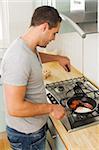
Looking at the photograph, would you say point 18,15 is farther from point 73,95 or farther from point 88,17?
point 73,95

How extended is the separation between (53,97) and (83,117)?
323 millimetres

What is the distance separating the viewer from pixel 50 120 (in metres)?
1.55

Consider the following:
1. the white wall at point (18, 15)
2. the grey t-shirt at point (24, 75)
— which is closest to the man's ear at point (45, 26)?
the grey t-shirt at point (24, 75)

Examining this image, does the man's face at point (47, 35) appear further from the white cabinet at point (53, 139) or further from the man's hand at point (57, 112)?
the white cabinet at point (53, 139)

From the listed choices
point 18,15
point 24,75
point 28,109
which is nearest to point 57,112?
point 28,109

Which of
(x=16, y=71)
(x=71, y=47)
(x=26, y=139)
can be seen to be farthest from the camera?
(x=71, y=47)

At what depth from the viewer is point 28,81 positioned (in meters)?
1.25

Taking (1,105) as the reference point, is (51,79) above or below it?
above

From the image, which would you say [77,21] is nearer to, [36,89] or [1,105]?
[36,89]

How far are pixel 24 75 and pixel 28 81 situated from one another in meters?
0.08

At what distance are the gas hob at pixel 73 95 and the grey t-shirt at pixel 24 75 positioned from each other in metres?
0.17

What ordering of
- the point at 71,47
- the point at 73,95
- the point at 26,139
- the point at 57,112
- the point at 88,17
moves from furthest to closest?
the point at 71,47
the point at 88,17
the point at 73,95
the point at 26,139
the point at 57,112

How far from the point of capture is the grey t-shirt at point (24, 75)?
3.82 ft

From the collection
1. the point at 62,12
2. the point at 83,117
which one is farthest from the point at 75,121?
the point at 62,12
